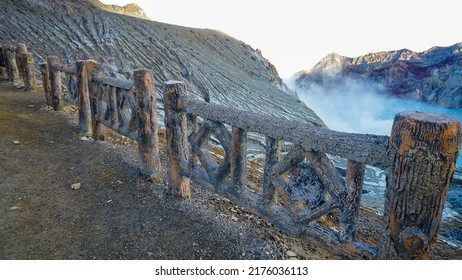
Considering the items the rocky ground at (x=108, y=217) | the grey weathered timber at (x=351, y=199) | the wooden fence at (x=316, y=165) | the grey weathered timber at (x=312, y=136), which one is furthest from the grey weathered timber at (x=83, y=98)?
the grey weathered timber at (x=351, y=199)

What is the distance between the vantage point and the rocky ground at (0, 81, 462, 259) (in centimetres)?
309

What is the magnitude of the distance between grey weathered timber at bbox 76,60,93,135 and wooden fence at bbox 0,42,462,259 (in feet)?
5.92

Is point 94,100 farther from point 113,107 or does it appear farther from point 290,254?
point 290,254

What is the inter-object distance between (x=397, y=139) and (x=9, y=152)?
6.17 metres

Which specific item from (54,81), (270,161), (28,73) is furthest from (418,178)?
(28,73)

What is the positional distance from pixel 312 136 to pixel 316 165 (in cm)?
25

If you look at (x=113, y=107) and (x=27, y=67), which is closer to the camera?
(x=113, y=107)

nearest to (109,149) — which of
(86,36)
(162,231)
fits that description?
(162,231)

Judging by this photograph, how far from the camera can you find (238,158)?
320 cm

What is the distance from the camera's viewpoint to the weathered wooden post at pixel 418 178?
1.82 metres

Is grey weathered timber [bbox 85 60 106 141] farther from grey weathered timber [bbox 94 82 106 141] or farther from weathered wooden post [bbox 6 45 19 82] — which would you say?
weathered wooden post [bbox 6 45 19 82]

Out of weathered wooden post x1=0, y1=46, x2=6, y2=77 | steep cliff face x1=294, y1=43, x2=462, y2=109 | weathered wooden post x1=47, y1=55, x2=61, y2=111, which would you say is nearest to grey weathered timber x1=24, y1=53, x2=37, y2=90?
weathered wooden post x1=0, y1=46, x2=6, y2=77

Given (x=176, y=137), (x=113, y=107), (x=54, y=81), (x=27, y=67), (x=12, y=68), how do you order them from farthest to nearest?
(x=12, y=68) → (x=27, y=67) → (x=54, y=81) → (x=113, y=107) → (x=176, y=137)

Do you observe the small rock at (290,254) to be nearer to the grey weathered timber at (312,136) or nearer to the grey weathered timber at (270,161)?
the grey weathered timber at (270,161)
